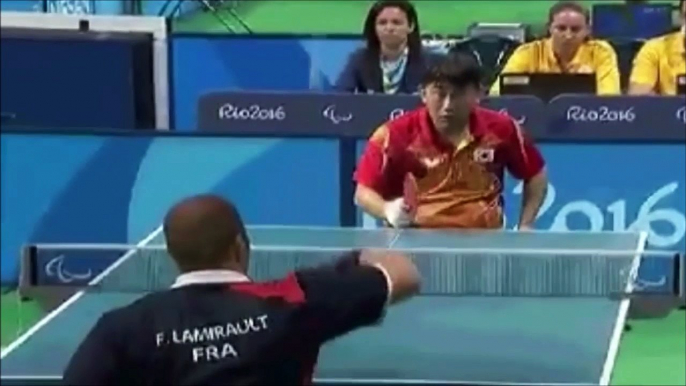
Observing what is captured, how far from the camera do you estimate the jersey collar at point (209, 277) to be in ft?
12.4

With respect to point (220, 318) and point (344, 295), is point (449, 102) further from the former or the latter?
point (220, 318)

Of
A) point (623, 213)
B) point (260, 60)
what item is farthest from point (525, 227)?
point (260, 60)

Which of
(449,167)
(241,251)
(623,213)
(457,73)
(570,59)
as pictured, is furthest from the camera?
(570,59)

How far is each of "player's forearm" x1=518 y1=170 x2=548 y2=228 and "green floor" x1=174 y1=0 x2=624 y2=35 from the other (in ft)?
44.4

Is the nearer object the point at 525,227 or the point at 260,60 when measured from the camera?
the point at 525,227

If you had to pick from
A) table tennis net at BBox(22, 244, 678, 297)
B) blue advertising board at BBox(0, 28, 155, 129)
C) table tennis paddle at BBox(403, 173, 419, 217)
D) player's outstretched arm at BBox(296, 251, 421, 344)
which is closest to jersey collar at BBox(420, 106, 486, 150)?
table tennis paddle at BBox(403, 173, 419, 217)

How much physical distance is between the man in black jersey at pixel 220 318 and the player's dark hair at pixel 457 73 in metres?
2.79

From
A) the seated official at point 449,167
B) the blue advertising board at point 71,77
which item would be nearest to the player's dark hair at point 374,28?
the blue advertising board at point 71,77

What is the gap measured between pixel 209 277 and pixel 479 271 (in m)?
2.29

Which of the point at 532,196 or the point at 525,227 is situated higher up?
the point at 532,196

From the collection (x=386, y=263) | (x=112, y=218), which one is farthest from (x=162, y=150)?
(x=386, y=263)

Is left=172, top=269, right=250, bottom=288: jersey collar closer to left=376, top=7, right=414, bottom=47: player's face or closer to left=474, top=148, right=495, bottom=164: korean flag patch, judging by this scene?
left=474, top=148, right=495, bottom=164: korean flag patch

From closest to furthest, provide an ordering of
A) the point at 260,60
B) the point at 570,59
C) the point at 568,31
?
the point at 568,31 → the point at 570,59 → the point at 260,60

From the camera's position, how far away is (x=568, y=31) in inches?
390
